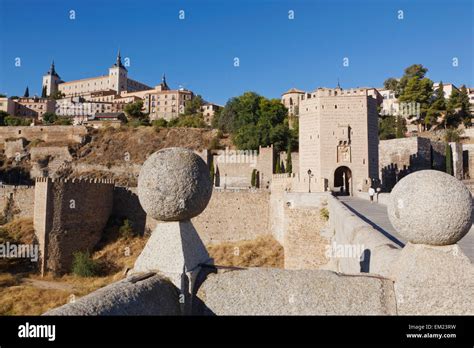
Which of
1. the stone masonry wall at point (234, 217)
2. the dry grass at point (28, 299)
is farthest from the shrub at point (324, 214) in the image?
the dry grass at point (28, 299)

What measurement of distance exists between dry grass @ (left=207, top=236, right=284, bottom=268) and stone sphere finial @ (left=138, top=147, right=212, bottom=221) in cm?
1604

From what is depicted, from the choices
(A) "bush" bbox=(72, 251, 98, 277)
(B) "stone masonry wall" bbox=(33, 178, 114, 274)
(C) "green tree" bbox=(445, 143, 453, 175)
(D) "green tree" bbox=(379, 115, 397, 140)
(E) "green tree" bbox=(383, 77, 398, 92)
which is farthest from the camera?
(E) "green tree" bbox=(383, 77, 398, 92)

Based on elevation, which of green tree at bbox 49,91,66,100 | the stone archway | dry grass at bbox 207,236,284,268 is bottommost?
dry grass at bbox 207,236,284,268

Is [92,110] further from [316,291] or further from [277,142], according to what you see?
[316,291]

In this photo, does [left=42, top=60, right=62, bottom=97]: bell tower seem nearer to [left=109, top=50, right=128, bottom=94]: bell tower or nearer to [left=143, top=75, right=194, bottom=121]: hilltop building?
[left=109, top=50, right=128, bottom=94]: bell tower

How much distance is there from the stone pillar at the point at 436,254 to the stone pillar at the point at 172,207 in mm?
1693

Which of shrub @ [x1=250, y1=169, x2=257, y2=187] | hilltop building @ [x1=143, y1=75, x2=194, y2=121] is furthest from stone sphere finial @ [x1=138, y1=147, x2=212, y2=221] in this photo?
hilltop building @ [x1=143, y1=75, x2=194, y2=121]

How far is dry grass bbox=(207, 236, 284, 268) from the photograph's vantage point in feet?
62.5

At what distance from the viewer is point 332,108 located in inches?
886

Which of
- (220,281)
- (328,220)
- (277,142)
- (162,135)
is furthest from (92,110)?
(220,281)

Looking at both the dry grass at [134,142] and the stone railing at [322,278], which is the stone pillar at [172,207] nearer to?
the stone railing at [322,278]
